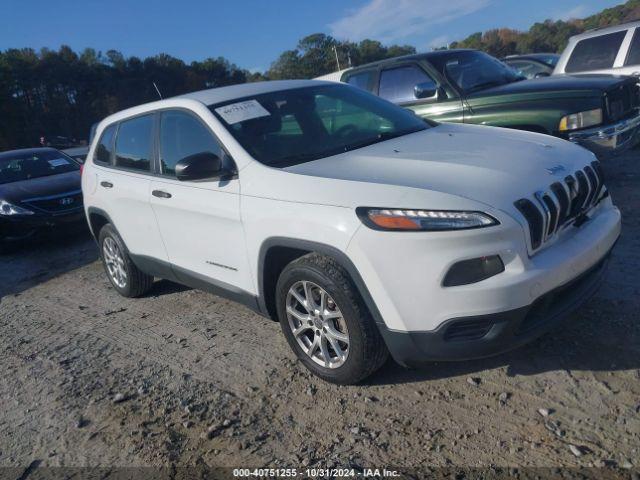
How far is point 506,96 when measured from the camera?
21.1 feet

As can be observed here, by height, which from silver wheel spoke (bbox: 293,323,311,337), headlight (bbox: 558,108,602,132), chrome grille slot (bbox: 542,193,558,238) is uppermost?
chrome grille slot (bbox: 542,193,558,238)

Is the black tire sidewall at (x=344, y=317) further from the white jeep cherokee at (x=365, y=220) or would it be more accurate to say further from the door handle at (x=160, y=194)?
the door handle at (x=160, y=194)

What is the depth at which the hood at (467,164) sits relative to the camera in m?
2.85

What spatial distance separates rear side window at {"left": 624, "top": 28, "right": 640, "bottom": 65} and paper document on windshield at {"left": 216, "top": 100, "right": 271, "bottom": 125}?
645cm

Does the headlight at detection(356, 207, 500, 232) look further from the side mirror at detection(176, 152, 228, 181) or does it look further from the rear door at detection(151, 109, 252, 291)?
the side mirror at detection(176, 152, 228, 181)

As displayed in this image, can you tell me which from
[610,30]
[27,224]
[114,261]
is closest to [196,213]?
[114,261]

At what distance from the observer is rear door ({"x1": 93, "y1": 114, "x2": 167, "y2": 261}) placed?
4.50 metres

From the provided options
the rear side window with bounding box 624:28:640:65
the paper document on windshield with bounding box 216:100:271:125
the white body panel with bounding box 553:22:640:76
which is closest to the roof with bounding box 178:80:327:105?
the paper document on windshield with bounding box 216:100:271:125

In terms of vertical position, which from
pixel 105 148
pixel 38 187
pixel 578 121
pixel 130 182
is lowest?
pixel 578 121

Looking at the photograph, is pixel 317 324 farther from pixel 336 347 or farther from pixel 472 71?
pixel 472 71

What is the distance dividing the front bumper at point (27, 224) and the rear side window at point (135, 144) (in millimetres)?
3602

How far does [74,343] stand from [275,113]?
244 cm

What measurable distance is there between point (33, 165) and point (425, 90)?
20.9ft

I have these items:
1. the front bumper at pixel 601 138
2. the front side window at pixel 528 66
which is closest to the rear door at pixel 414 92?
the front bumper at pixel 601 138
